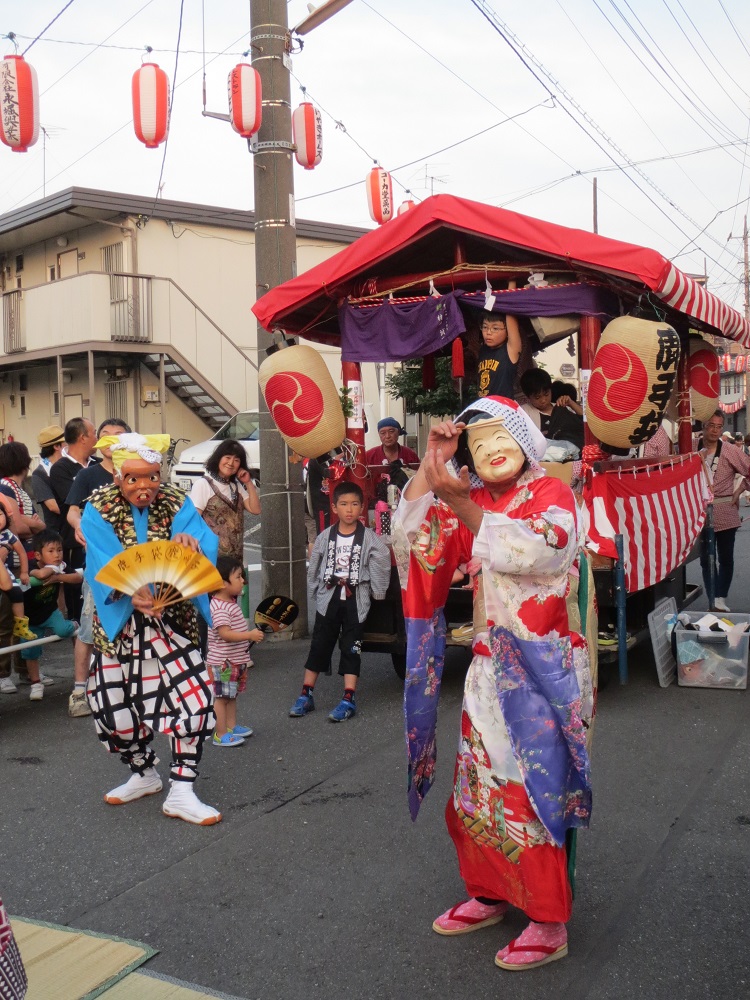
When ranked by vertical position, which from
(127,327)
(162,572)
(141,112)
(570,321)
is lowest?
(162,572)

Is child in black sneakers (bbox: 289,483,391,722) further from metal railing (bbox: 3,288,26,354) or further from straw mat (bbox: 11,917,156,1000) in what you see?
metal railing (bbox: 3,288,26,354)

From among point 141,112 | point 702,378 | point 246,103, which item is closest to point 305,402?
point 246,103

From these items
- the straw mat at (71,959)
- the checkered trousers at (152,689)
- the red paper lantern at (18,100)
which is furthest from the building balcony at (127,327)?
the straw mat at (71,959)

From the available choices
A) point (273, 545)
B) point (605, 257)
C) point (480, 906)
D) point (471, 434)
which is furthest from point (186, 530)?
point (273, 545)

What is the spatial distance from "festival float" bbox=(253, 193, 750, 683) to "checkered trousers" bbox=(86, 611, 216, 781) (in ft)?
7.49

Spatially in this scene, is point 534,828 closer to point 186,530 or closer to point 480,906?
point 480,906

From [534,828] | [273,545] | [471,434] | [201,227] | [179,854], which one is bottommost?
[179,854]

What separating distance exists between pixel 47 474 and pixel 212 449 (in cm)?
1113

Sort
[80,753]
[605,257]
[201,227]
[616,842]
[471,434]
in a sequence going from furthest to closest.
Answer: [201,227] < [605,257] < [80,753] < [616,842] < [471,434]

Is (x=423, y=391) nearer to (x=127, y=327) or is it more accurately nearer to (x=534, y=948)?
(x=127, y=327)

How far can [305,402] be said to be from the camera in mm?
7152

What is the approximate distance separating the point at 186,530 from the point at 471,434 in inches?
71.6

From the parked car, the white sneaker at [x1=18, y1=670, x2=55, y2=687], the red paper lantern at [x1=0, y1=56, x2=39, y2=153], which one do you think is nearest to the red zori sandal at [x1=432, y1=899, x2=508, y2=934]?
the white sneaker at [x1=18, y1=670, x2=55, y2=687]

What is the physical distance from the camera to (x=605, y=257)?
627 cm
